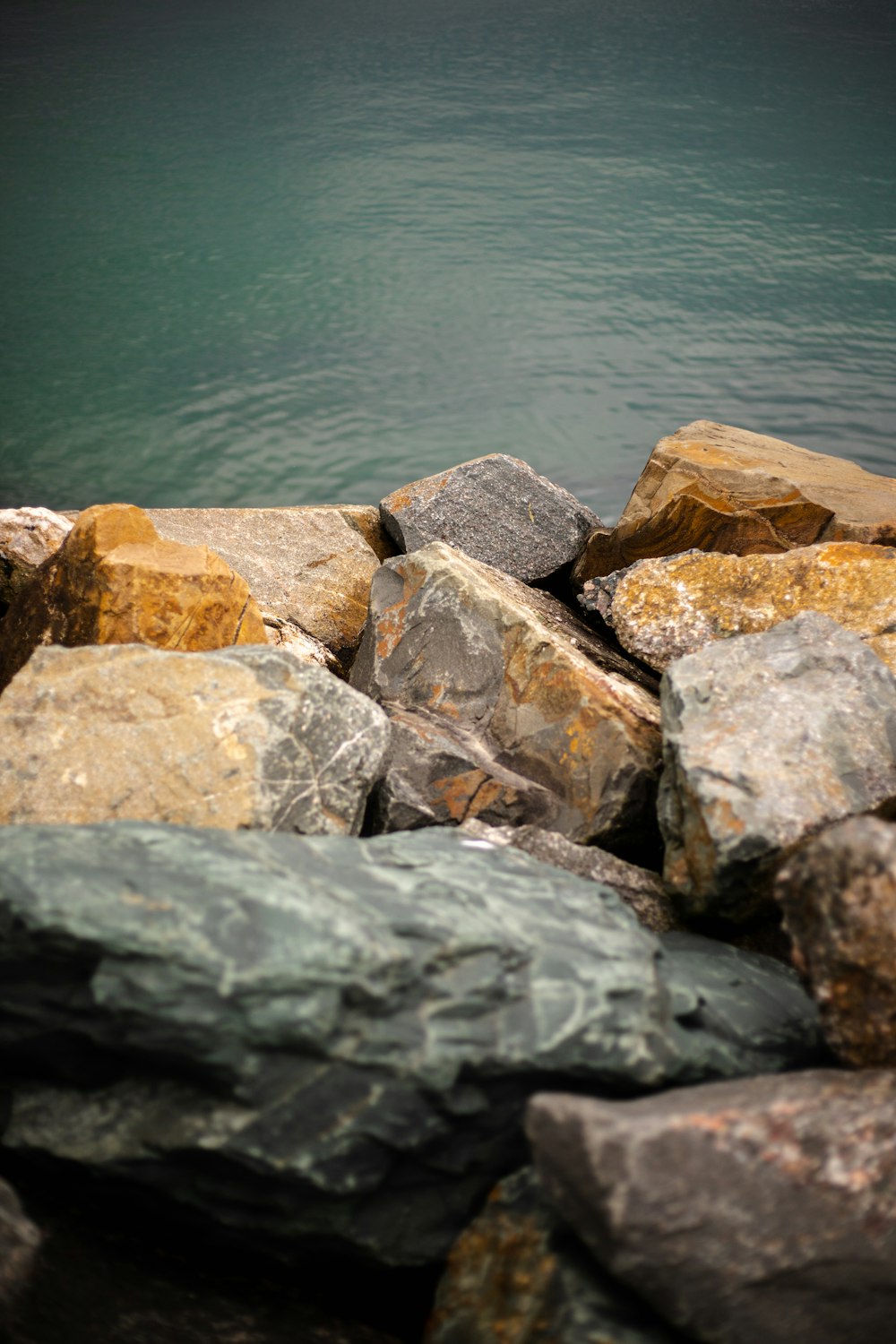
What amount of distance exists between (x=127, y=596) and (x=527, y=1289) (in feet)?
7.05

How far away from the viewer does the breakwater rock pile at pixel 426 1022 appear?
1.43 metres

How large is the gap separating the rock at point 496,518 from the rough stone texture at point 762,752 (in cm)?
160

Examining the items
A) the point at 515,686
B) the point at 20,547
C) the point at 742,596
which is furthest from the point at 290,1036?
the point at 20,547

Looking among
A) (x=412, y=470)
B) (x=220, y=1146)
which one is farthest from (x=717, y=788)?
(x=412, y=470)

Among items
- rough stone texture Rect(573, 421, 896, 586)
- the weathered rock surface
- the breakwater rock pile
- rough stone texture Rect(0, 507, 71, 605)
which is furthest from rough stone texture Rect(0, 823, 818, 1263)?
rough stone texture Rect(573, 421, 896, 586)

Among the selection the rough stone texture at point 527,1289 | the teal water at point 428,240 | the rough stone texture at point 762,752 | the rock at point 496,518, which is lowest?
the rough stone texture at point 527,1289

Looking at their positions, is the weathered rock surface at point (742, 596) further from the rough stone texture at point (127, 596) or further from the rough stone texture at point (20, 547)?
the rough stone texture at point (20, 547)

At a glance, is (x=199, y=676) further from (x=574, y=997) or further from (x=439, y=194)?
(x=439, y=194)

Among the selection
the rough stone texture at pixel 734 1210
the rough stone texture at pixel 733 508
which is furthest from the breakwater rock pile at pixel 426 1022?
the rough stone texture at pixel 733 508

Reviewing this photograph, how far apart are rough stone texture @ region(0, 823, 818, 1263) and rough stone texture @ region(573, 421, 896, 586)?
2438 mm

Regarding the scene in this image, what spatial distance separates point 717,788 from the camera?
227 centimetres

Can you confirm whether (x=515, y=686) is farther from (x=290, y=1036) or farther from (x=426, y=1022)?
(x=290, y=1036)

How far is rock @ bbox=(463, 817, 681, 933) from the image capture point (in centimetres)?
247

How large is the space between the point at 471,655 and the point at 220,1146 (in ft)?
6.14
